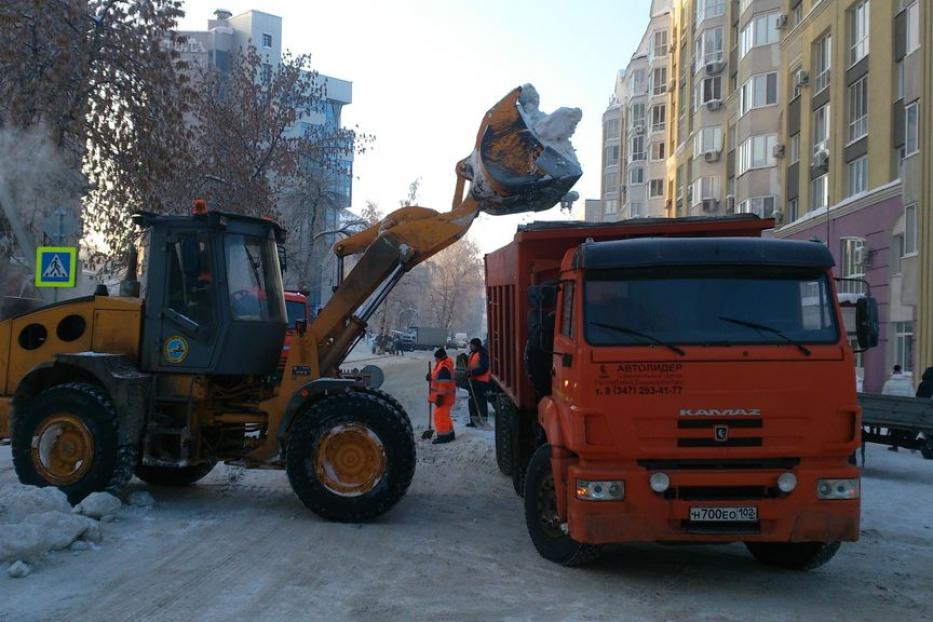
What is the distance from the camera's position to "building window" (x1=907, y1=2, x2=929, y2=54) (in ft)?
80.1

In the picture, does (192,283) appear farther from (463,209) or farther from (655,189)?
(655,189)

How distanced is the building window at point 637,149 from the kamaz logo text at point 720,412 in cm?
6252

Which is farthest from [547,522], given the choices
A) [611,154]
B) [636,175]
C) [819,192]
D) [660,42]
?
[611,154]

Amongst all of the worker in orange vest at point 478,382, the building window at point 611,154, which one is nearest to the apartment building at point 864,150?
the worker in orange vest at point 478,382

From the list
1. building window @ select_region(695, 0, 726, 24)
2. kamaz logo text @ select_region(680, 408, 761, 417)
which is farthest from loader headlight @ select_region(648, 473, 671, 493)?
building window @ select_region(695, 0, 726, 24)

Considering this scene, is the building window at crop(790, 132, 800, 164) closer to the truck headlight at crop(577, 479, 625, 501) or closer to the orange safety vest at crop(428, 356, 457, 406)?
the orange safety vest at crop(428, 356, 457, 406)

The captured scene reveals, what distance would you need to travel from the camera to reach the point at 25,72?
51.8ft

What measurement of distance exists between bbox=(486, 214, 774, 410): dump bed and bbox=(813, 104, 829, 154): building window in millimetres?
24693

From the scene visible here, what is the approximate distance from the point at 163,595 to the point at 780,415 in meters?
4.41

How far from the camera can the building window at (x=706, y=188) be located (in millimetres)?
43719

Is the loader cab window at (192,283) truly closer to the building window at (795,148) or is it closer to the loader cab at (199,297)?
the loader cab at (199,297)

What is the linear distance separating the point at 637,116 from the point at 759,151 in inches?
1253

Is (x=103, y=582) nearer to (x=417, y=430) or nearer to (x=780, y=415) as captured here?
(x=780, y=415)

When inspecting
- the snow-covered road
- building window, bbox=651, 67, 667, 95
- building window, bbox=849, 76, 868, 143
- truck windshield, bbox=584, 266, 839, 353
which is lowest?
the snow-covered road
